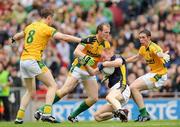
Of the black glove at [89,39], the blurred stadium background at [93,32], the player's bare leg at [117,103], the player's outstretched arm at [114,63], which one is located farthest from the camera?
the blurred stadium background at [93,32]

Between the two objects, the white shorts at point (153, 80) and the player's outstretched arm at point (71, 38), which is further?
the white shorts at point (153, 80)

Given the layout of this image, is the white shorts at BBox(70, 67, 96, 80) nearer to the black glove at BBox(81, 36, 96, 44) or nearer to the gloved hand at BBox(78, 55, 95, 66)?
the gloved hand at BBox(78, 55, 95, 66)

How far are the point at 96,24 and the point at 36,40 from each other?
36.8 ft

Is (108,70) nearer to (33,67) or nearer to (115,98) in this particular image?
(115,98)

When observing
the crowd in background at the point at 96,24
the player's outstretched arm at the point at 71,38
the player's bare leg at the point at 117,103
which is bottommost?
the player's bare leg at the point at 117,103

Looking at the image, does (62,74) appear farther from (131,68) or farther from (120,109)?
(120,109)

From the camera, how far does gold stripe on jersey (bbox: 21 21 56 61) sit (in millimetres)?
19500

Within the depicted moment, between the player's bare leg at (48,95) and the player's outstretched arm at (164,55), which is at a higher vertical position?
the player's outstretched arm at (164,55)

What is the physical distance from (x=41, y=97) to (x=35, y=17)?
4.80 meters

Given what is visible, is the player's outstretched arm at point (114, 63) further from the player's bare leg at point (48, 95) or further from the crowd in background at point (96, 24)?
the crowd in background at point (96, 24)

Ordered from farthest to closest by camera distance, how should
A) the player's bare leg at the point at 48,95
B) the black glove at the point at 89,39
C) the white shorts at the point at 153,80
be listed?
1. the white shorts at the point at 153,80
2. the black glove at the point at 89,39
3. the player's bare leg at the point at 48,95

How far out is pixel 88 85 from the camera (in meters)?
20.8

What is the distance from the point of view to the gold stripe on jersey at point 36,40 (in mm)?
19500

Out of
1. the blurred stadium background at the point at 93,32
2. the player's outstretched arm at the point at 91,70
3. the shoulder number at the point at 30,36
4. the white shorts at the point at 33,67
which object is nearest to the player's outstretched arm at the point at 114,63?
the player's outstretched arm at the point at 91,70
